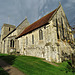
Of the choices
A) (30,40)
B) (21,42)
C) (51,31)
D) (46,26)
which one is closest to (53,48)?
(51,31)

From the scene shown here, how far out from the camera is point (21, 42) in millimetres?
21250

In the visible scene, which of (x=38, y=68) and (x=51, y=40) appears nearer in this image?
(x=38, y=68)

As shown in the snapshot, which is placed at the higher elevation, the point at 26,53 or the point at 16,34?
the point at 16,34

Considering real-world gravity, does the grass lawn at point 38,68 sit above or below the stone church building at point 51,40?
below

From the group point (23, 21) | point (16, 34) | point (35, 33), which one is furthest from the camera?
point (23, 21)

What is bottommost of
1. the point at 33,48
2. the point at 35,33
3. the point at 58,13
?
the point at 33,48

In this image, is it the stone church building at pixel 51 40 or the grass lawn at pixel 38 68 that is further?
the stone church building at pixel 51 40

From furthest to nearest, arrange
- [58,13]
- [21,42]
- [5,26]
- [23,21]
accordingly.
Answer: [5,26] < [23,21] < [21,42] < [58,13]

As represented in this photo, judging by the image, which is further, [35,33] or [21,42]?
[21,42]

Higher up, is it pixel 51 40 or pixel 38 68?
pixel 51 40

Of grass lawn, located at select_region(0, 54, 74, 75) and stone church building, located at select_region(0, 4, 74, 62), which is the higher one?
stone church building, located at select_region(0, 4, 74, 62)

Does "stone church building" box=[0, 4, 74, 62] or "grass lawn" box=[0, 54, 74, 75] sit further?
"stone church building" box=[0, 4, 74, 62]

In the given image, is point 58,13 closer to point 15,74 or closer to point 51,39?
point 51,39

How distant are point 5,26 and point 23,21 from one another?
1328cm
